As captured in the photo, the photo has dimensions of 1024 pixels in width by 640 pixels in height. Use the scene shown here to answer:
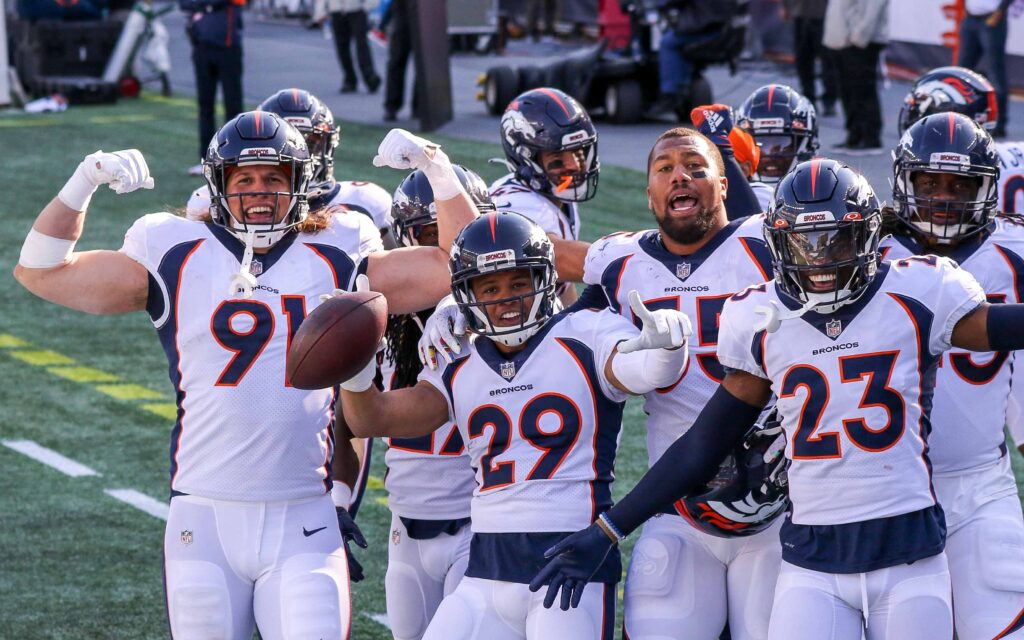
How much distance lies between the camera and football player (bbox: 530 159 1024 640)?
13.5 ft

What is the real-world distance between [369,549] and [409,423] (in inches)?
102

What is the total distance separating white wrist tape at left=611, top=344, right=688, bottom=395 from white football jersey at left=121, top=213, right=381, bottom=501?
93cm

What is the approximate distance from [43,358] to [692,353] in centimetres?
615

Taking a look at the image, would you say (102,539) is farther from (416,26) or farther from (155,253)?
(416,26)

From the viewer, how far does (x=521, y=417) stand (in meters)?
4.44

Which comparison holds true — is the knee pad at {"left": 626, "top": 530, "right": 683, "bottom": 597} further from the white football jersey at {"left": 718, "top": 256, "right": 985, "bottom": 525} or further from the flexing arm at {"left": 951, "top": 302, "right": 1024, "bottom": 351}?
the flexing arm at {"left": 951, "top": 302, "right": 1024, "bottom": 351}

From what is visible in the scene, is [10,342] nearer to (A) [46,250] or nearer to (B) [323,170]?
(B) [323,170]

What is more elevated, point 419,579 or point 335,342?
point 335,342

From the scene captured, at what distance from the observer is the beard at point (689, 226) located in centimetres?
481

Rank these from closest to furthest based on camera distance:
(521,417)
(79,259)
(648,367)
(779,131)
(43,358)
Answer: (648,367) → (521,417) → (79,259) → (779,131) → (43,358)

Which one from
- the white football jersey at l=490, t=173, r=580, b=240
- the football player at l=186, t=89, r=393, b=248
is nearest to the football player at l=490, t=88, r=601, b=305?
the white football jersey at l=490, t=173, r=580, b=240

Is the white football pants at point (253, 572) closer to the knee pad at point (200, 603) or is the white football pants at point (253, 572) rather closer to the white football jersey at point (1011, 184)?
the knee pad at point (200, 603)

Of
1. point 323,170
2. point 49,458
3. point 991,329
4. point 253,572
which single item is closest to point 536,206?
point 323,170

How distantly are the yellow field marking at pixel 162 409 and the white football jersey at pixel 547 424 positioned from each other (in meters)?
4.64
